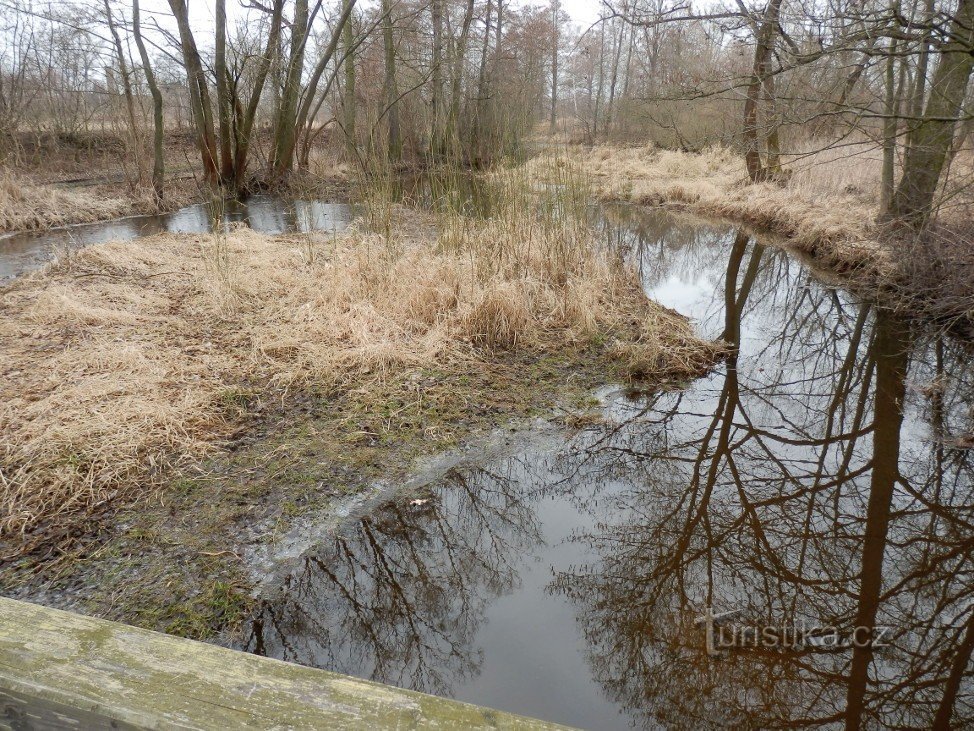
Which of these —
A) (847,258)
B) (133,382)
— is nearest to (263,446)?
(133,382)

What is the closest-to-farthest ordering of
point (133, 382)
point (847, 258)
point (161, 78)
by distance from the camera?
point (133, 382), point (847, 258), point (161, 78)

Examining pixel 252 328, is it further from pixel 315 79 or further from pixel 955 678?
pixel 315 79

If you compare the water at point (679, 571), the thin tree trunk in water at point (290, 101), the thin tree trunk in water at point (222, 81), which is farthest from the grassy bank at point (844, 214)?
the thin tree trunk in water at point (222, 81)

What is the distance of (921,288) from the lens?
6246 millimetres

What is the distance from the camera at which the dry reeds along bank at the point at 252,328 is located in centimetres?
338

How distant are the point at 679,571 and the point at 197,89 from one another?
43.9 ft

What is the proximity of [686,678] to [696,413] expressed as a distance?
247 centimetres

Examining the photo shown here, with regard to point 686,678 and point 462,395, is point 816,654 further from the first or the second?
point 462,395

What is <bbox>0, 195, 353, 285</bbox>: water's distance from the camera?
8.24 m

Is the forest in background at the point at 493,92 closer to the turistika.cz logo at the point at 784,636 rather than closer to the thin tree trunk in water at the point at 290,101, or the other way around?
the thin tree trunk in water at the point at 290,101

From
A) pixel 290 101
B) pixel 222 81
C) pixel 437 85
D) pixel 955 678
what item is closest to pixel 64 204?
pixel 222 81

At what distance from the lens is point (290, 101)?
1375 cm

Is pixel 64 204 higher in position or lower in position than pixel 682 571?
higher

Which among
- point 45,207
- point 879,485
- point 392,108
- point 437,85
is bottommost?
point 879,485
